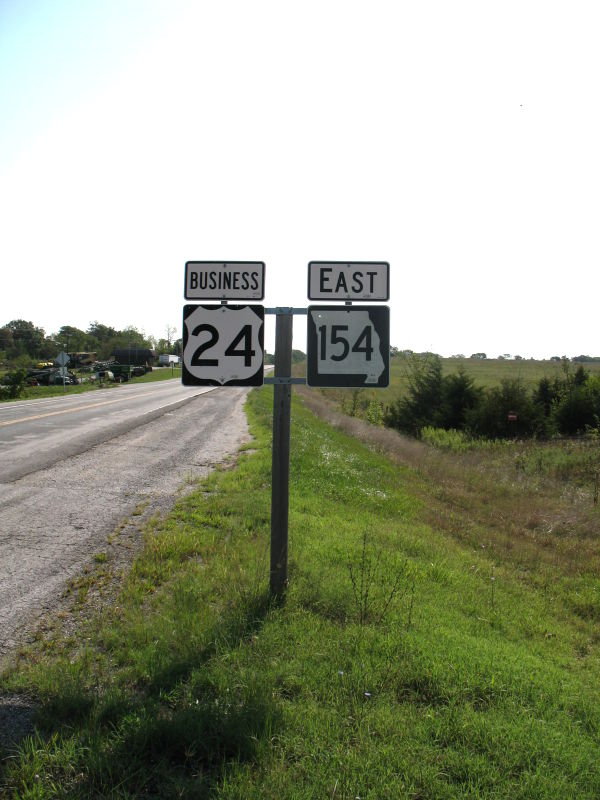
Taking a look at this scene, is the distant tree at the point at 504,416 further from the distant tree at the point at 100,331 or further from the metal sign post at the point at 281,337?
the distant tree at the point at 100,331

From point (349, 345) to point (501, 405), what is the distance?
21948 mm

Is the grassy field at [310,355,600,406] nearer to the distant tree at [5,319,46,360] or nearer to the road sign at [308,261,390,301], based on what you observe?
the road sign at [308,261,390,301]

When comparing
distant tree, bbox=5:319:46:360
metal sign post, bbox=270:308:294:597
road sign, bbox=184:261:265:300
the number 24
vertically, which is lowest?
metal sign post, bbox=270:308:294:597

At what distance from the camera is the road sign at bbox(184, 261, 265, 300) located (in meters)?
4.23

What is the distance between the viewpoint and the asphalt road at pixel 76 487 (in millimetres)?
4637

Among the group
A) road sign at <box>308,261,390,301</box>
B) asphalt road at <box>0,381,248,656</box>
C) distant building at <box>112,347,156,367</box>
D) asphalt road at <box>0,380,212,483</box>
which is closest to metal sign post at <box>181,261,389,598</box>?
road sign at <box>308,261,390,301</box>

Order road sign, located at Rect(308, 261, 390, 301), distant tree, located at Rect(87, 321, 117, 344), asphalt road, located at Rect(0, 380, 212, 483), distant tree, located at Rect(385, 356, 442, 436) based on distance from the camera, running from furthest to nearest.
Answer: distant tree, located at Rect(87, 321, 117, 344) → distant tree, located at Rect(385, 356, 442, 436) → asphalt road, located at Rect(0, 380, 212, 483) → road sign, located at Rect(308, 261, 390, 301)

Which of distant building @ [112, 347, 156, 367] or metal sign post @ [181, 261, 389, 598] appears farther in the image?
distant building @ [112, 347, 156, 367]

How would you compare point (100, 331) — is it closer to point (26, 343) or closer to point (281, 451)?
point (26, 343)

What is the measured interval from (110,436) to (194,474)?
4.76 meters

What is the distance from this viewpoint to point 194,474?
933 cm

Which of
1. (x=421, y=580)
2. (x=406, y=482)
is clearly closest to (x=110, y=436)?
(x=406, y=482)

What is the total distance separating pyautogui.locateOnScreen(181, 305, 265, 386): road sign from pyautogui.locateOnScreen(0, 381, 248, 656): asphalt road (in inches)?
84.1

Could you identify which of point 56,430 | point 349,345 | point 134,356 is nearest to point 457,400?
point 56,430
